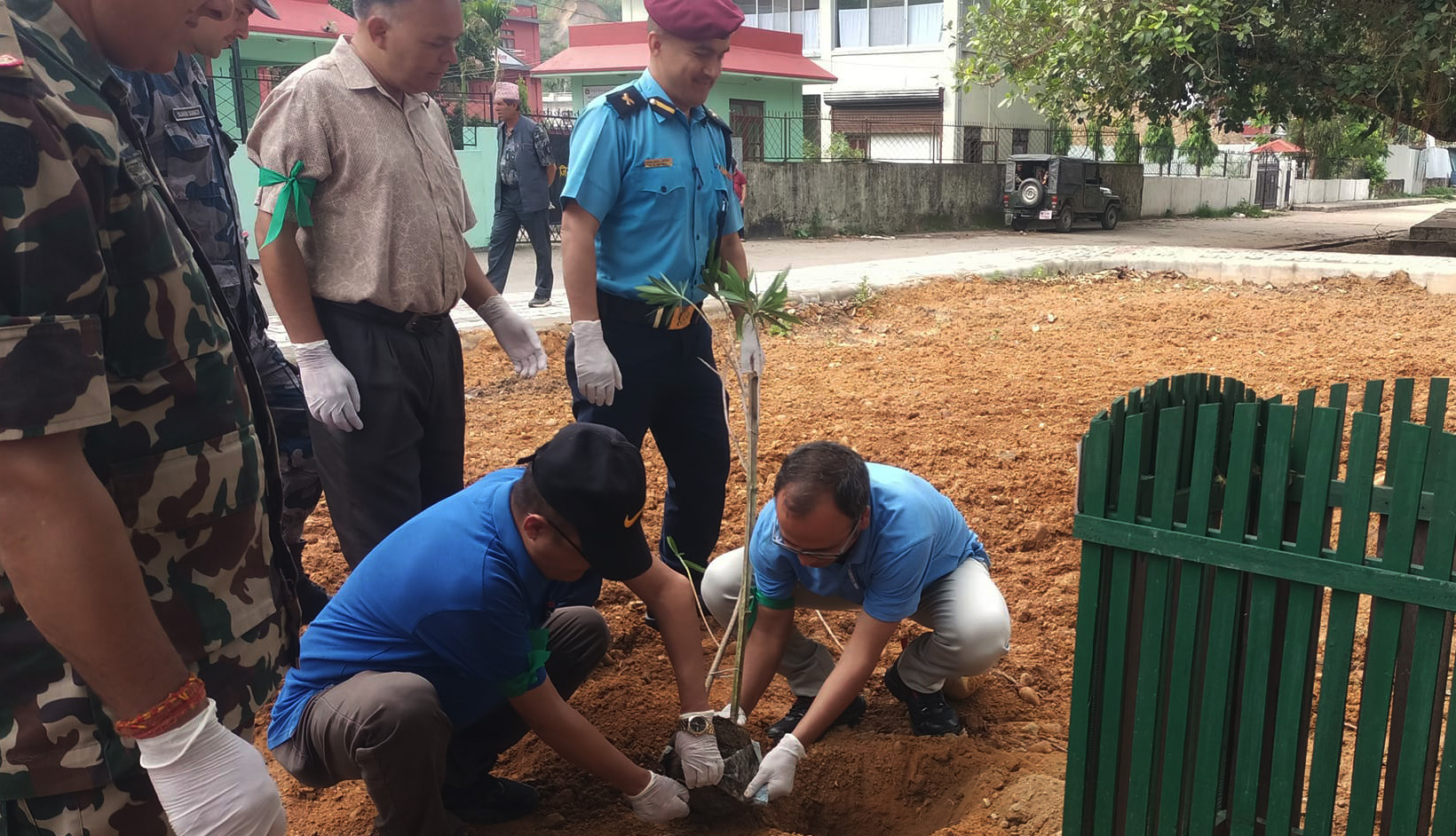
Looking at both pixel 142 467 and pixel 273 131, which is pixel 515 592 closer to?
pixel 142 467

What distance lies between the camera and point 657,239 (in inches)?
121

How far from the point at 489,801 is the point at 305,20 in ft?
49.0

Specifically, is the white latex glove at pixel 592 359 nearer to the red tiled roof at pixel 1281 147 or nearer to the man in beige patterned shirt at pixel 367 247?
the man in beige patterned shirt at pixel 367 247

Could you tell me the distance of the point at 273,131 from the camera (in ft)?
7.87

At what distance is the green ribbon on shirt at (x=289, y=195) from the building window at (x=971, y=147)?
72.2 feet

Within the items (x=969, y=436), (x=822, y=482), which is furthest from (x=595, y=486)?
(x=969, y=436)

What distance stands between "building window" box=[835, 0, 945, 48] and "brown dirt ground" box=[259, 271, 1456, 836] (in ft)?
51.0

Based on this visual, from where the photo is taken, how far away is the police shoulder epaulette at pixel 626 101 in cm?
301

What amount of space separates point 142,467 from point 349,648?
92cm

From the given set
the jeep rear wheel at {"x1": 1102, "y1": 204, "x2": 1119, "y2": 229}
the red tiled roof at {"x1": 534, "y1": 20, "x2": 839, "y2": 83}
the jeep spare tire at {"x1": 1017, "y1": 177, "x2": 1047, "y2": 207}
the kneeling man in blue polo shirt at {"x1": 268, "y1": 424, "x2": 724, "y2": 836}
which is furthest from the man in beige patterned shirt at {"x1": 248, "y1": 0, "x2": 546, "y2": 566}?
the jeep rear wheel at {"x1": 1102, "y1": 204, "x2": 1119, "y2": 229}

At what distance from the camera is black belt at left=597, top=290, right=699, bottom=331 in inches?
120

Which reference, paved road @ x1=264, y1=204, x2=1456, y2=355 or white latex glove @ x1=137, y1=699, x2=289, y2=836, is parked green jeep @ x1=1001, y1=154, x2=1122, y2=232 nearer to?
paved road @ x1=264, y1=204, x2=1456, y2=355

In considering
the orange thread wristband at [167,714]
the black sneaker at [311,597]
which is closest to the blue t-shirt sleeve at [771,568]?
the black sneaker at [311,597]

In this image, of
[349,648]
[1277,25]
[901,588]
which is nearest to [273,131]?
[349,648]
